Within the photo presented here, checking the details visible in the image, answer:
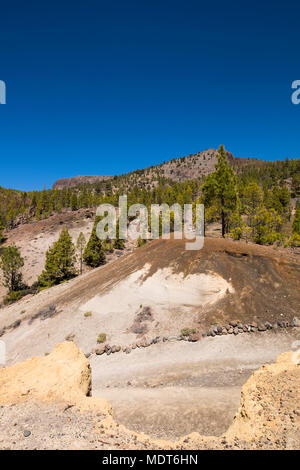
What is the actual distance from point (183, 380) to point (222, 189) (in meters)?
24.2

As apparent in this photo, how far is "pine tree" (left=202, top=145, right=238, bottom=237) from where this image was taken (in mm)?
31078

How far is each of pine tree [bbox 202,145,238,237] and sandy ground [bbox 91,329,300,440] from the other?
19.2 m

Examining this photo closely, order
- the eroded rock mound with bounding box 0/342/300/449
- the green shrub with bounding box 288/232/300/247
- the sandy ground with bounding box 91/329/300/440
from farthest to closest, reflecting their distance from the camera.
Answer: the green shrub with bounding box 288/232/300/247 → the sandy ground with bounding box 91/329/300/440 → the eroded rock mound with bounding box 0/342/300/449

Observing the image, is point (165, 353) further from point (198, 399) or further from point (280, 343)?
point (280, 343)

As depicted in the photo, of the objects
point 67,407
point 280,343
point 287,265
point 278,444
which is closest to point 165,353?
point 280,343

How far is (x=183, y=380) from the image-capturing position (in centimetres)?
1369

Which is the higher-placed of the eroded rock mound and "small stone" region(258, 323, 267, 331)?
the eroded rock mound

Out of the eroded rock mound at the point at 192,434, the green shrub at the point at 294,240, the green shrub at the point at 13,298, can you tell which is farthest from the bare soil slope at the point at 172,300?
the green shrub at the point at 13,298

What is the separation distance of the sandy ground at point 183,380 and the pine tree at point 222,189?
19.2m

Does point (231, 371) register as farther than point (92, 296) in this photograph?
No

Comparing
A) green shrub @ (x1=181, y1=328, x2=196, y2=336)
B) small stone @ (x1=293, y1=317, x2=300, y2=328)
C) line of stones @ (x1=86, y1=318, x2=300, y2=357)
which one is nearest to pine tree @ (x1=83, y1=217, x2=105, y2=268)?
line of stones @ (x1=86, y1=318, x2=300, y2=357)

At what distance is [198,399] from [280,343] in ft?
26.7

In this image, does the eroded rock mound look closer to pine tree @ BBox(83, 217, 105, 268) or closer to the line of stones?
the line of stones
